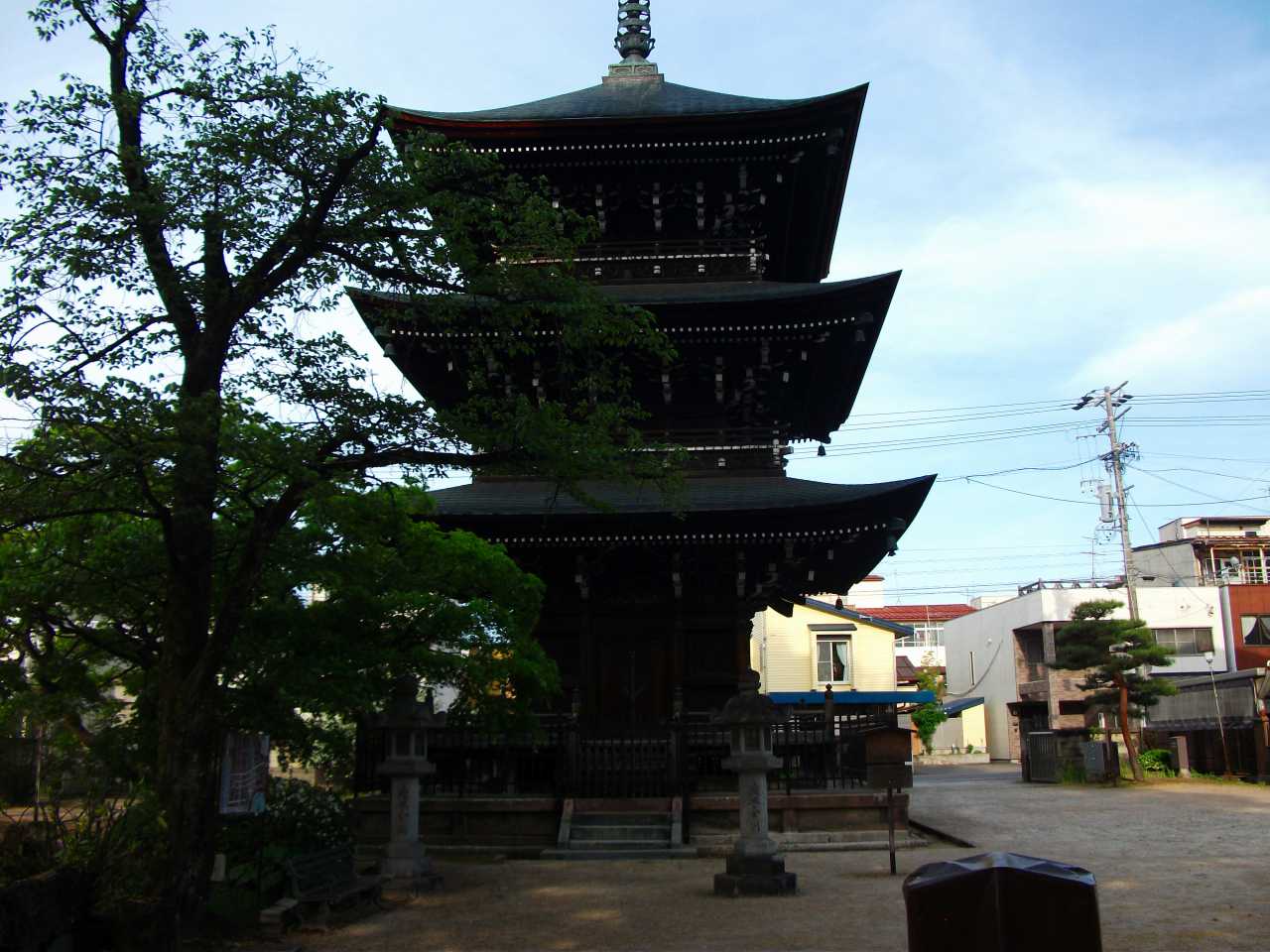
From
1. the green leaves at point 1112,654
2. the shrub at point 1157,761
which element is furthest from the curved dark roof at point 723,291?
the shrub at point 1157,761

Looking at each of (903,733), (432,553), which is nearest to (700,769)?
(903,733)

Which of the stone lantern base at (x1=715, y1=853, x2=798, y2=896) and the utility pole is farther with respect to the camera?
the utility pole

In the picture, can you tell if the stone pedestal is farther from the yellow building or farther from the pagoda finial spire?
the yellow building

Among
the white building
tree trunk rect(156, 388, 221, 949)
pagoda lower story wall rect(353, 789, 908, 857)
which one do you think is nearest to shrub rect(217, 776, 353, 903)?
tree trunk rect(156, 388, 221, 949)

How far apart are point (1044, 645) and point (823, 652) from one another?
460 inches

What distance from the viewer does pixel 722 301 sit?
58.6 feet

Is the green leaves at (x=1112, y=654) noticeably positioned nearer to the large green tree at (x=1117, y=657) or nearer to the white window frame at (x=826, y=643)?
the large green tree at (x=1117, y=657)

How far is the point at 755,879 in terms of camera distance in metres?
12.2

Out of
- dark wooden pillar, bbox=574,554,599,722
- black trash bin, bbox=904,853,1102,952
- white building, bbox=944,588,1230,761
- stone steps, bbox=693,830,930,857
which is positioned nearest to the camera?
black trash bin, bbox=904,853,1102,952

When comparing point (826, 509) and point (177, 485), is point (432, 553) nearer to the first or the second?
point (177, 485)

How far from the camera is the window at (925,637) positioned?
285ft

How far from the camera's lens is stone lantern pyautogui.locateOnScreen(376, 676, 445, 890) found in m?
13.1

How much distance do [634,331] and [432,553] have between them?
13.7 feet

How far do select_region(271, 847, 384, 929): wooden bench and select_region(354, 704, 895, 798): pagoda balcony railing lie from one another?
4574 mm
